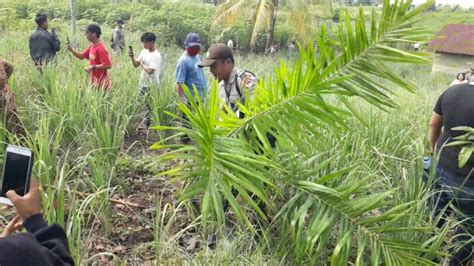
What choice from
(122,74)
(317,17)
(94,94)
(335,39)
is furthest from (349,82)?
(317,17)

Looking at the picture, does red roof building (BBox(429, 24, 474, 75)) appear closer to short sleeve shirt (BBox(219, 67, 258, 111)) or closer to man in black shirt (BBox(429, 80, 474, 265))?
man in black shirt (BBox(429, 80, 474, 265))

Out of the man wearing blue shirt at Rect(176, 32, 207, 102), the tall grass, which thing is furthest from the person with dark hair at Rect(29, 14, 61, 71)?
the man wearing blue shirt at Rect(176, 32, 207, 102)

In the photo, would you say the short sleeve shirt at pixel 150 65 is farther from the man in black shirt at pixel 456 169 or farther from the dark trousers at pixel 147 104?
the man in black shirt at pixel 456 169

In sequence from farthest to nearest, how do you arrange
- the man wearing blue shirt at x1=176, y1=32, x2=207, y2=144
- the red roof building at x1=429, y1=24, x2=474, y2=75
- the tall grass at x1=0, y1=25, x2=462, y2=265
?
the red roof building at x1=429, y1=24, x2=474, y2=75 < the man wearing blue shirt at x1=176, y1=32, x2=207, y2=144 < the tall grass at x1=0, y1=25, x2=462, y2=265

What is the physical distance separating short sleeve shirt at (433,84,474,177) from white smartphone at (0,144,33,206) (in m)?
2.39

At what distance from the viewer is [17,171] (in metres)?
1.60

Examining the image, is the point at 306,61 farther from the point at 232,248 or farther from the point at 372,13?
the point at 232,248

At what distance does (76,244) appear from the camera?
7.66 ft

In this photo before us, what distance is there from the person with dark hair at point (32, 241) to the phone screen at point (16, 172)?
1.6 inches

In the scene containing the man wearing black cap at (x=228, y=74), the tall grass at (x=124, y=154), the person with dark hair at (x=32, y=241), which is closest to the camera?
the person with dark hair at (x=32, y=241)

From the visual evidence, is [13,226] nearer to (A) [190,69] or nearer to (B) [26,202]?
(B) [26,202]

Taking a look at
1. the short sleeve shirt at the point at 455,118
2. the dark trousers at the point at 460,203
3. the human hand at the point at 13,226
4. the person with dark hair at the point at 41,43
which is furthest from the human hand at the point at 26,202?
the person with dark hair at the point at 41,43

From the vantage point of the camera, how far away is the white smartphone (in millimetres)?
1588

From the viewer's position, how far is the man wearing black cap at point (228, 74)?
128 inches
